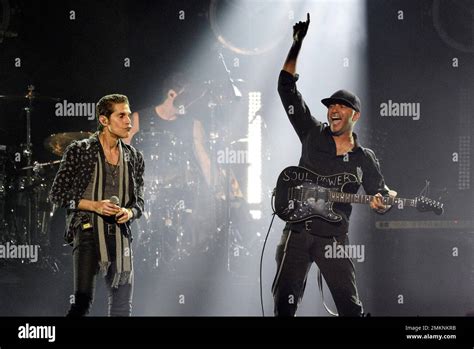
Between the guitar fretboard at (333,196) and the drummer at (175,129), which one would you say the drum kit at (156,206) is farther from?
the guitar fretboard at (333,196)

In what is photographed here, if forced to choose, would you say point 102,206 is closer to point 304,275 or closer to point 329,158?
point 304,275

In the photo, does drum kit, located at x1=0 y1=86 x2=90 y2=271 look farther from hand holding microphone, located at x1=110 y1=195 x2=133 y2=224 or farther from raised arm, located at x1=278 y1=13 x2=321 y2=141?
raised arm, located at x1=278 y1=13 x2=321 y2=141

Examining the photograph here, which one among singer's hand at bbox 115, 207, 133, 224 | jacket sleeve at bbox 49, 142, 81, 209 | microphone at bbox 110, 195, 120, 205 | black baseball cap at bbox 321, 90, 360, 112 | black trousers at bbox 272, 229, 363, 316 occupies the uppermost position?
black baseball cap at bbox 321, 90, 360, 112

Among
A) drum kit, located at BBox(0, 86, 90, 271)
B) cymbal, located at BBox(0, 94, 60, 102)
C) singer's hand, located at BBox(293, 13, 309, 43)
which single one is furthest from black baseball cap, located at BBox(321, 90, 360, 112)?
drum kit, located at BBox(0, 86, 90, 271)

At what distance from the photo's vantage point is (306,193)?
5.29m

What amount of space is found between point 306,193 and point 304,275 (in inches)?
24.9

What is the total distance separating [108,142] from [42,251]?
2.85m

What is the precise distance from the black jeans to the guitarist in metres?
1.12

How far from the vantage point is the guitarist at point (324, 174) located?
4.95m

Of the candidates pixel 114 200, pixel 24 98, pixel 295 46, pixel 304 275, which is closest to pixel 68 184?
pixel 114 200

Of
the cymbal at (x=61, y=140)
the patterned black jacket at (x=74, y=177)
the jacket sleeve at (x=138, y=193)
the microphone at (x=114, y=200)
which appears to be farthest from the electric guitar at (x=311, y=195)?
the cymbal at (x=61, y=140)

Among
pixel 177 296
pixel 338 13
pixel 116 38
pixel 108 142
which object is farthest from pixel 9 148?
pixel 338 13

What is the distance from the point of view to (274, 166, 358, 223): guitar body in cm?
519
